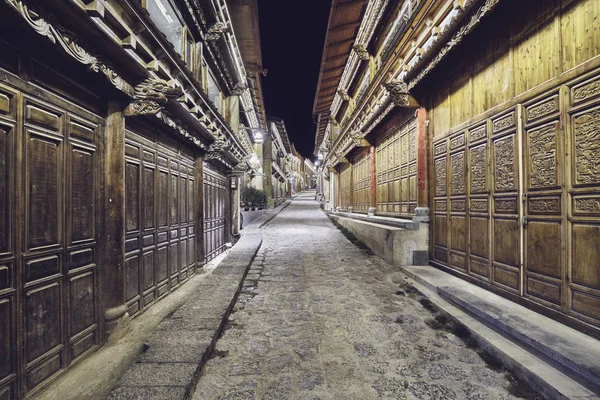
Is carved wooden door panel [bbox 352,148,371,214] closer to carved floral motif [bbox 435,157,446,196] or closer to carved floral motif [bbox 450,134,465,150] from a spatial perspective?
carved floral motif [bbox 435,157,446,196]

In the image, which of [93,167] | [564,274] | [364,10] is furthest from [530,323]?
[364,10]

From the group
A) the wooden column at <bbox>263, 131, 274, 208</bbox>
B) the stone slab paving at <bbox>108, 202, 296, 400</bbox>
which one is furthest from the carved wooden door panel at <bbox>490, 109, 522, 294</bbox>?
the wooden column at <bbox>263, 131, 274, 208</bbox>

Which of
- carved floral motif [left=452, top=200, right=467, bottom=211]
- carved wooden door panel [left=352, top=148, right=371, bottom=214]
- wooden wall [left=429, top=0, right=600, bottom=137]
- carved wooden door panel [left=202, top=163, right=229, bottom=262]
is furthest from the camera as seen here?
carved wooden door panel [left=352, top=148, right=371, bottom=214]

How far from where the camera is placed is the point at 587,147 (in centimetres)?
317

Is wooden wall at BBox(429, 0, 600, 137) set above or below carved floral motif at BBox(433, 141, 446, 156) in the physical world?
above

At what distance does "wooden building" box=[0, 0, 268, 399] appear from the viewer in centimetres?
237

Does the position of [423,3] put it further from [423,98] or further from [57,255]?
[57,255]

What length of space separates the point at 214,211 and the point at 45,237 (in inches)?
241

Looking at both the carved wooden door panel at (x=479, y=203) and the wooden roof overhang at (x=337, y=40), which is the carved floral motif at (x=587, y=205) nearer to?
the carved wooden door panel at (x=479, y=203)

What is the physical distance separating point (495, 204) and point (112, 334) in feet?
19.5

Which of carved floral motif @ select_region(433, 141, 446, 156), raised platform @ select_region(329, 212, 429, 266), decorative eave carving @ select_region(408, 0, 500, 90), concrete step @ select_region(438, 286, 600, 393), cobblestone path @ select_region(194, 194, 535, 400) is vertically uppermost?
decorative eave carving @ select_region(408, 0, 500, 90)

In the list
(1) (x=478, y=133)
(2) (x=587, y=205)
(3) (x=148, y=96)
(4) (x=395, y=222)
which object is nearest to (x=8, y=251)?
(3) (x=148, y=96)

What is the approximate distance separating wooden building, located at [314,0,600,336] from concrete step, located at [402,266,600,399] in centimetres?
25

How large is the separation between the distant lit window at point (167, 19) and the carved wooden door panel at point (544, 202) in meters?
6.24
